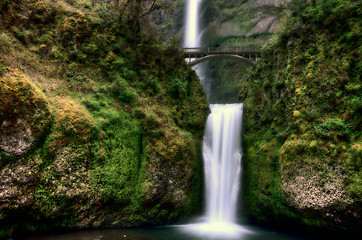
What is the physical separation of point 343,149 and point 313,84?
10.7ft

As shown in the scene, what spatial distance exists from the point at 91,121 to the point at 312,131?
9345 mm

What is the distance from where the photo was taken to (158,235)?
7.51m

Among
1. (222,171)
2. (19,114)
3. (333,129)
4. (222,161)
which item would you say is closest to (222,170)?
(222,171)

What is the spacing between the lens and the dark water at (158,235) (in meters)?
6.12

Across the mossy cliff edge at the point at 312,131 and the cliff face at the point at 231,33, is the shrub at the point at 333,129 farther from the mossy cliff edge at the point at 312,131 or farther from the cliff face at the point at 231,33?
the cliff face at the point at 231,33

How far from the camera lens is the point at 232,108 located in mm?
13023

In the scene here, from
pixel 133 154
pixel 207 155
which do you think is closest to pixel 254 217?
pixel 207 155

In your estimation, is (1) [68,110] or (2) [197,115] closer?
(1) [68,110]

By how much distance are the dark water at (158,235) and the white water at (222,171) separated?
400mm

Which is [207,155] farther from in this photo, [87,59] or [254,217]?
[87,59]

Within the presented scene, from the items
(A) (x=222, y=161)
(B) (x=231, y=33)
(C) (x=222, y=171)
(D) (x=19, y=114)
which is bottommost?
(C) (x=222, y=171)

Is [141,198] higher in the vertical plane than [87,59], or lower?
lower

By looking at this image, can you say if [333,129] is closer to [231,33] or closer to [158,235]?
[158,235]

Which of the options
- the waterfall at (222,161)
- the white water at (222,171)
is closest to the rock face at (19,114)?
the white water at (222,171)
